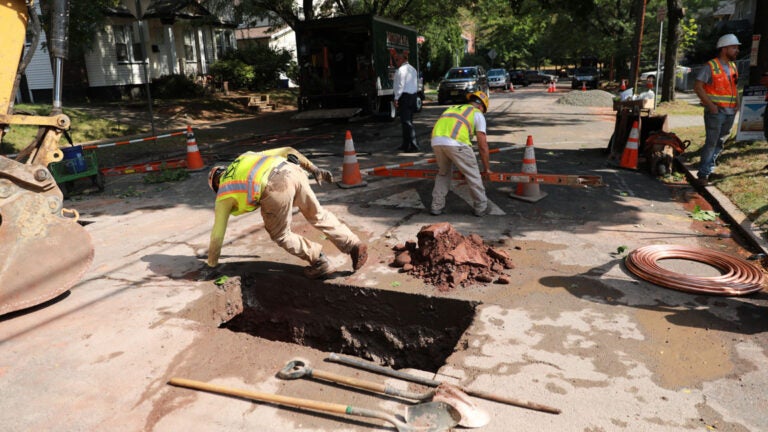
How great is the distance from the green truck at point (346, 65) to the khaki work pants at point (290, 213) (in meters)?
10.5

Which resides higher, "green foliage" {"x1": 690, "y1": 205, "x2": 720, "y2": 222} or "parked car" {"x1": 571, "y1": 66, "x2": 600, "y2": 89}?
"parked car" {"x1": 571, "y1": 66, "x2": 600, "y2": 89}

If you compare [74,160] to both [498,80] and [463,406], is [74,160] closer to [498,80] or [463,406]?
[463,406]

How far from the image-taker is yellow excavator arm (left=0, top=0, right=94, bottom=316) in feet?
13.8

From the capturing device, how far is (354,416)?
297 centimetres

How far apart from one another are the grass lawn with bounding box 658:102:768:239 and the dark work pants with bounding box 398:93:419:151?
17.3 feet

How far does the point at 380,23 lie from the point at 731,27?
34042 millimetres

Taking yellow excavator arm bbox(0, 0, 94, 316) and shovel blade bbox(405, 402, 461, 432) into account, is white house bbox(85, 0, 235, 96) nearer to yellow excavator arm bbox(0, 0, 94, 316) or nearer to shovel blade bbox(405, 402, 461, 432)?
yellow excavator arm bbox(0, 0, 94, 316)

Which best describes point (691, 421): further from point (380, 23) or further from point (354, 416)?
point (380, 23)

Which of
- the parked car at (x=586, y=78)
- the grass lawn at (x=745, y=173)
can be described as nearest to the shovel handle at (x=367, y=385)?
the grass lawn at (x=745, y=173)

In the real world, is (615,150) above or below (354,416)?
above

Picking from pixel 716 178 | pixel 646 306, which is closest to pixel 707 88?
pixel 716 178

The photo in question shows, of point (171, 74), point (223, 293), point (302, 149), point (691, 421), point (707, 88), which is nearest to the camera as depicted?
point (691, 421)

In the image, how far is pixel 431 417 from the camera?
2881mm

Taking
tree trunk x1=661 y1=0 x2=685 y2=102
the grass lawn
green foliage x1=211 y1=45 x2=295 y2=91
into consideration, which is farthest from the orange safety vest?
green foliage x1=211 y1=45 x2=295 y2=91
